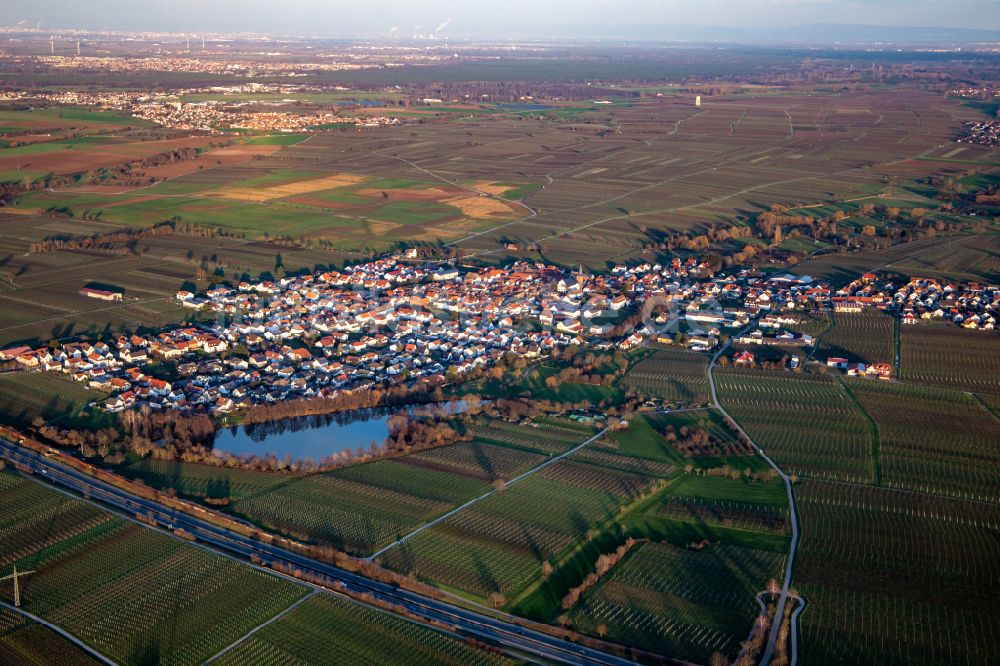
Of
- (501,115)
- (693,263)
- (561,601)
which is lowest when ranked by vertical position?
(561,601)

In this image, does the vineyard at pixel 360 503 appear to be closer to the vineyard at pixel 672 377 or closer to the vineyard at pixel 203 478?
the vineyard at pixel 203 478

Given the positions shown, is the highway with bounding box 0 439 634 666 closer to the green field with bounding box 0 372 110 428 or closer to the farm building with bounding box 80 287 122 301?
the green field with bounding box 0 372 110 428

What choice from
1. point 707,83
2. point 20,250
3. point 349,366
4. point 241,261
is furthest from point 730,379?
point 707,83

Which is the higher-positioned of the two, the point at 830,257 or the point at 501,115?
the point at 501,115

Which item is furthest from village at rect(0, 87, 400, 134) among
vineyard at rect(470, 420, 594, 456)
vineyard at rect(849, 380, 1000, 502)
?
vineyard at rect(849, 380, 1000, 502)

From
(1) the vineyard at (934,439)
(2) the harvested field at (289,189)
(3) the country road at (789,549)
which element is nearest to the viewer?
(3) the country road at (789,549)

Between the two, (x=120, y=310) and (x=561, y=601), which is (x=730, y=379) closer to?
(x=561, y=601)

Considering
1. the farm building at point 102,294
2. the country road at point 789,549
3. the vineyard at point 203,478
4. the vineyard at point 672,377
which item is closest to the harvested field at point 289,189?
the farm building at point 102,294
